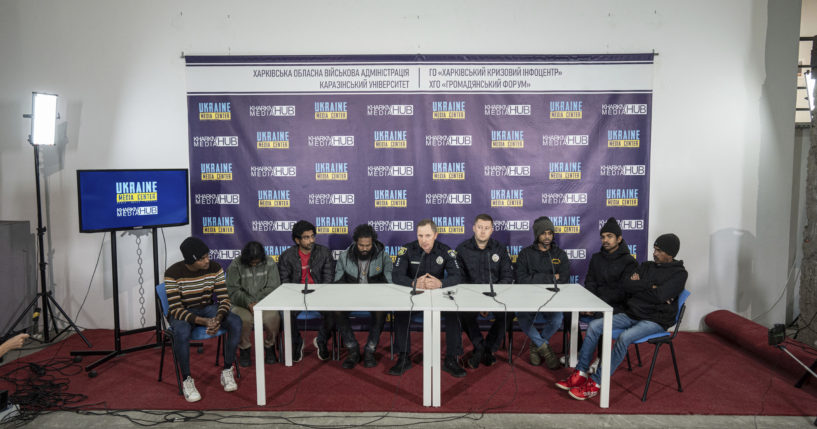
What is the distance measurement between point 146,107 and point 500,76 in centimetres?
380

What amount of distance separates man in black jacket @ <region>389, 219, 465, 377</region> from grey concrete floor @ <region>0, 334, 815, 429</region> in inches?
26.5

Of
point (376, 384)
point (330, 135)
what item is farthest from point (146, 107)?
point (376, 384)

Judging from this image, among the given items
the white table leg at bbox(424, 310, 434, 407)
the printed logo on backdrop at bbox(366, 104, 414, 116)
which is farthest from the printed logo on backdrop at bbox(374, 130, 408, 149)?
the white table leg at bbox(424, 310, 434, 407)

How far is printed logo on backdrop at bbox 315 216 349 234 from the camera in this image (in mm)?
4836

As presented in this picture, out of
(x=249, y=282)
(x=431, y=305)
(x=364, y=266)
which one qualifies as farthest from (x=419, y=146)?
(x=249, y=282)

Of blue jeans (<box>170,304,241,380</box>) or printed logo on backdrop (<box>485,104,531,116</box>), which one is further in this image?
printed logo on backdrop (<box>485,104,531,116</box>)

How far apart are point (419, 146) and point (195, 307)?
263 centimetres

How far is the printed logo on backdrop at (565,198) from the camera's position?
4742 mm

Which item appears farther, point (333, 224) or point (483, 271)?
point (333, 224)

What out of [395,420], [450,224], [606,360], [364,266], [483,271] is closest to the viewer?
[395,420]

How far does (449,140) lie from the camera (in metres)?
4.75

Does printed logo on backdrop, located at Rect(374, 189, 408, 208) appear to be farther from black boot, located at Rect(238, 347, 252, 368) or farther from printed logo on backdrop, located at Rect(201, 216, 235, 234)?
black boot, located at Rect(238, 347, 252, 368)

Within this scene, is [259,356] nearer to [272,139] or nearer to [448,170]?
[272,139]

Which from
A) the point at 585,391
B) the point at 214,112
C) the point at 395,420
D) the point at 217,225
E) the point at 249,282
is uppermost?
the point at 214,112
